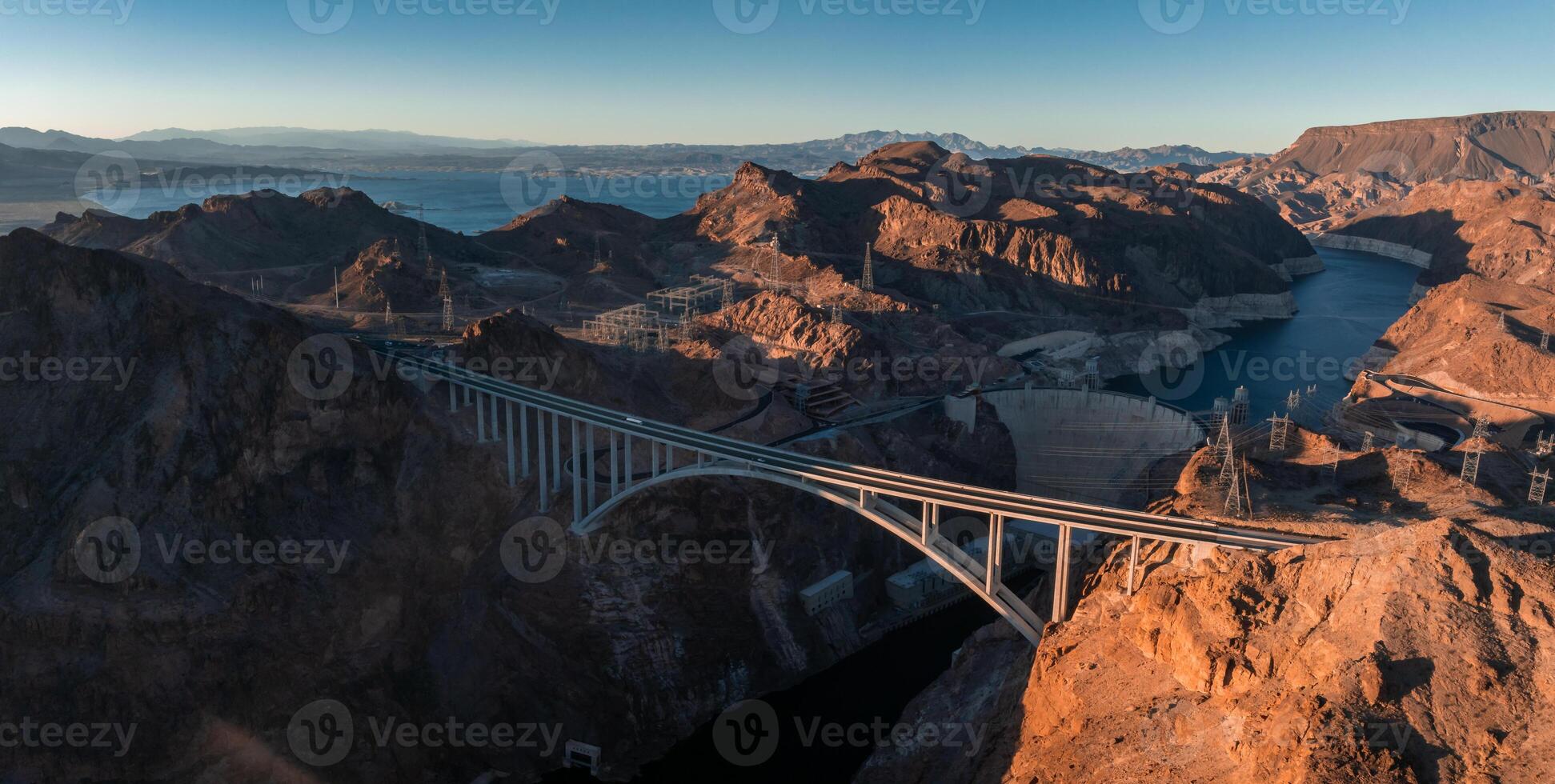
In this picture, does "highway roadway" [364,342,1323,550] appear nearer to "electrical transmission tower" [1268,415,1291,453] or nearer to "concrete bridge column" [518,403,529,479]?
"concrete bridge column" [518,403,529,479]

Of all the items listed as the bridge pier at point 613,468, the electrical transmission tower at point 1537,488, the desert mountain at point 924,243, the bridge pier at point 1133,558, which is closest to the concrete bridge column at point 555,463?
the bridge pier at point 613,468

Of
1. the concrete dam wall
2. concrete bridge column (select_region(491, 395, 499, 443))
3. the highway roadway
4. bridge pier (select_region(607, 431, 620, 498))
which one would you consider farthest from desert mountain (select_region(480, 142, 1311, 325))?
bridge pier (select_region(607, 431, 620, 498))

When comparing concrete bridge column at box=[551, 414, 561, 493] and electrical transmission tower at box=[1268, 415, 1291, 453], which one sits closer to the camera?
concrete bridge column at box=[551, 414, 561, 493]

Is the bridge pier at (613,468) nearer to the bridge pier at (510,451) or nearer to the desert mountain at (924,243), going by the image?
the bridge pier at (510,451)

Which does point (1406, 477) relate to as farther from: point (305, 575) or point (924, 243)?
point (924, 243)

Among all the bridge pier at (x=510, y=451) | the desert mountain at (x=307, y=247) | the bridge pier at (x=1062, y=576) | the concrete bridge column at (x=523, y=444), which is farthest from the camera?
the desert mountain at (x=307, y=247)

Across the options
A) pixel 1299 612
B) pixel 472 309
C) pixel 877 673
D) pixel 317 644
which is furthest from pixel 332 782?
pixel 472 309

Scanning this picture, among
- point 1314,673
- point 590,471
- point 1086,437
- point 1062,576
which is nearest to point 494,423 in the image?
point 590,471

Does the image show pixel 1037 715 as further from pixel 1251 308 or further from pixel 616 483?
pixel 1251 308
